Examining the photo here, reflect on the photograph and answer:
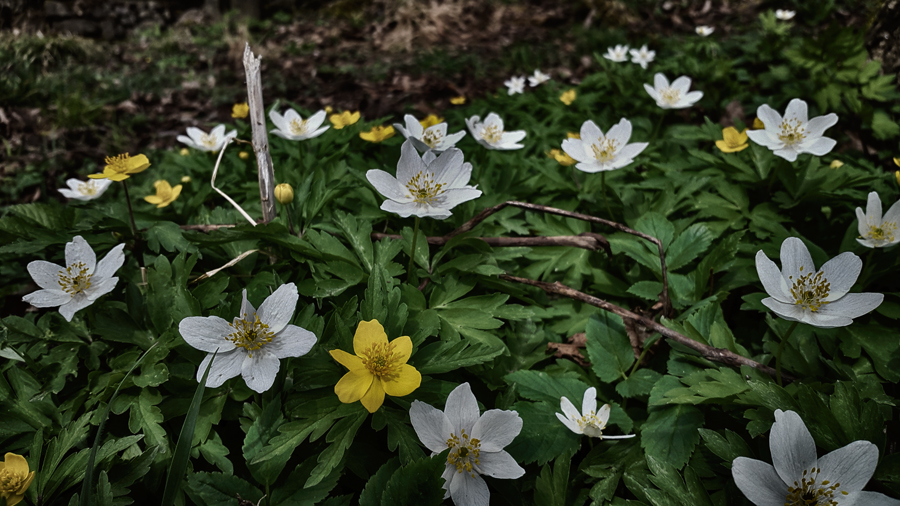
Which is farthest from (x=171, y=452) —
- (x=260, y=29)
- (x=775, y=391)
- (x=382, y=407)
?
(x=260, y=29)

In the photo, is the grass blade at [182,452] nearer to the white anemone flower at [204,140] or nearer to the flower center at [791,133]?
the white anemone flower at [204,140]

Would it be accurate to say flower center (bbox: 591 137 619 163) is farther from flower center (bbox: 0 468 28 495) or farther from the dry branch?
flower center (bbox: 0 468 28 495)

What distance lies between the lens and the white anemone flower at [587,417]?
5.10 feet

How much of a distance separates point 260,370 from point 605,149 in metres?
1.78

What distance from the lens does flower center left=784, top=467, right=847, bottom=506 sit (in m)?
1.18

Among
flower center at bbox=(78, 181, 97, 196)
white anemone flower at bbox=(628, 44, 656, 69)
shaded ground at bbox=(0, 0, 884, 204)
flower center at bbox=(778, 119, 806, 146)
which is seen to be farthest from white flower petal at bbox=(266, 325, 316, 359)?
white anemone flower at bbox=(628, 44, 656, 69)

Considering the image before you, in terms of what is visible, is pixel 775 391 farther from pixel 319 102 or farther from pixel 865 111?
pixel 319 102

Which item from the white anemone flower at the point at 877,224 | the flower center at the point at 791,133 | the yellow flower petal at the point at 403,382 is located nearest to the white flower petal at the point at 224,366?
the yellow flower petal at the point at 403,382

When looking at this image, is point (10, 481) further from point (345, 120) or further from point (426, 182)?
point (345, 120)

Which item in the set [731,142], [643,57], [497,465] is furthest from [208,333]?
[643,57]

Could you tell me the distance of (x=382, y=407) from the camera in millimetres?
1462

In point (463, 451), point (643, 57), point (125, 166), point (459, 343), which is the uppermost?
point (125, 166)

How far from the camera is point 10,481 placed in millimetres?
1262

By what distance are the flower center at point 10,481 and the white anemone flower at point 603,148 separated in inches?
85.9
